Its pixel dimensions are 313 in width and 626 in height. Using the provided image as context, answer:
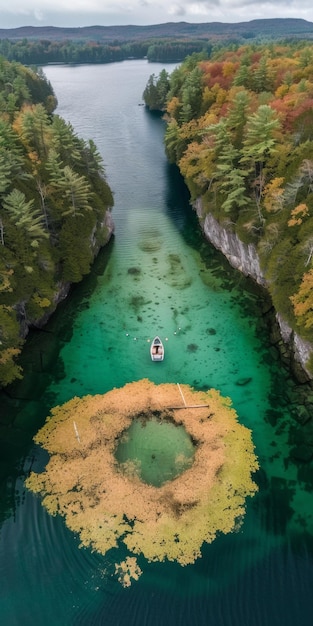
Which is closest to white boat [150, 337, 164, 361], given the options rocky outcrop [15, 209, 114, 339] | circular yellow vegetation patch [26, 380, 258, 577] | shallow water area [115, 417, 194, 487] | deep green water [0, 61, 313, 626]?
deep green water [0, 61, 313, 626]

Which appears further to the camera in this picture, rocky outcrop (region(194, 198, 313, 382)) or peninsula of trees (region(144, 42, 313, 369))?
peninsula of trees (region(144, 42, 313, 369))

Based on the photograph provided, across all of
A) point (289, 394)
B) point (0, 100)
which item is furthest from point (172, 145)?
point (289, 394)

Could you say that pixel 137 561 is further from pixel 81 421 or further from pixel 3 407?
pixel 3 407

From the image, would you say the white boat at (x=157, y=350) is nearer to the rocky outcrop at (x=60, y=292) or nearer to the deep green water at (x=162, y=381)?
the deep green water at (x=162, y=381)

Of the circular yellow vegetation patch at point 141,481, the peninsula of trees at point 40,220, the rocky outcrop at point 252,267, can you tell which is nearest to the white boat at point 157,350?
the circular yellow vegetation patch at point 141,481

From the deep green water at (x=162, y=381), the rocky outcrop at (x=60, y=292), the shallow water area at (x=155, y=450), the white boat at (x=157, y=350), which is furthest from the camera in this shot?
the rocky outcrop at (x=60, y=292)

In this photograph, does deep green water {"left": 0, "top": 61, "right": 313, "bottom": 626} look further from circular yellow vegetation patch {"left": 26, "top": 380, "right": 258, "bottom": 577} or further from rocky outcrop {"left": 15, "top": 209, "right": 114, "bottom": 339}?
rocky outcrop {"left": 15, "top": 209, "right": 114, "bottom": 339}
